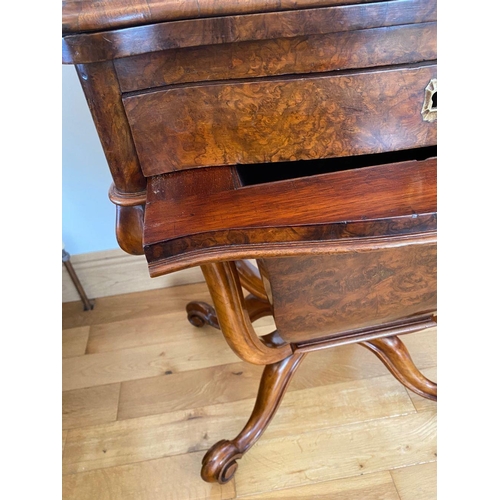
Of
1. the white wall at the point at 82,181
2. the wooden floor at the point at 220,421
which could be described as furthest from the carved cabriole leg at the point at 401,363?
the white wall at the point at 82,181

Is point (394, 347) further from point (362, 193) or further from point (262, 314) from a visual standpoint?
point (362, 193)

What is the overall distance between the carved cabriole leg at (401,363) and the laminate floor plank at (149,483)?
0.43 m

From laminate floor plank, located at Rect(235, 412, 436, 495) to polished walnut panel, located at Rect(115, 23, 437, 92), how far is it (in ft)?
2.77

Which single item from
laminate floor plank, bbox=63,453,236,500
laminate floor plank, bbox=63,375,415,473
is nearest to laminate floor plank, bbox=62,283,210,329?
laminate floor plank, bbox=63,375,415,473

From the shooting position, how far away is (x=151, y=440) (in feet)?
3.66

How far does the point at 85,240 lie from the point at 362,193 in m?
1.10

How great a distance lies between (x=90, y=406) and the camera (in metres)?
1.22

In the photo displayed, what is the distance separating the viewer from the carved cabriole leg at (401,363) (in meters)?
1.00

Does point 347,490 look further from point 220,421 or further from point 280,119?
point 280,119

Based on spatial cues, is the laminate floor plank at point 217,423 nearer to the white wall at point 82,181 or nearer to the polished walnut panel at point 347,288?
the polished walnut panel at point 347,288

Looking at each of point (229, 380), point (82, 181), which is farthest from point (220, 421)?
point (82, 181)

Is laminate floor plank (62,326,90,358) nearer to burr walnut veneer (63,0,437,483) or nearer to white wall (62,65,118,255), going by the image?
white wall (62,65,118,255)
